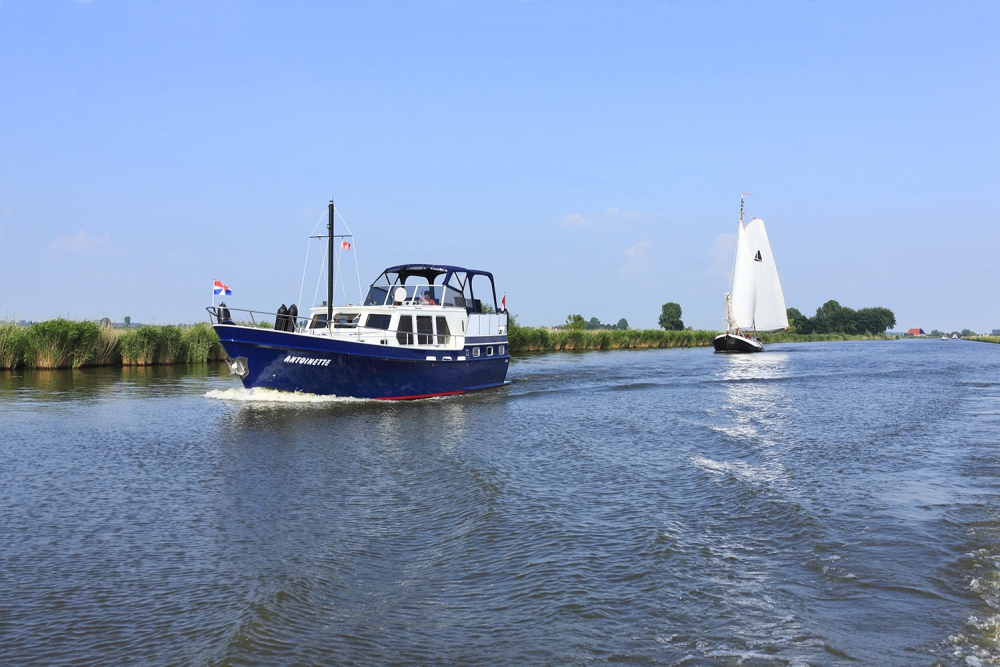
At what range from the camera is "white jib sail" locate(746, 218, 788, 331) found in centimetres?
6575

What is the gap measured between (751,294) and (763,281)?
3.41 metres

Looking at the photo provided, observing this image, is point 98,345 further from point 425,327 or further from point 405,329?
point 425,327

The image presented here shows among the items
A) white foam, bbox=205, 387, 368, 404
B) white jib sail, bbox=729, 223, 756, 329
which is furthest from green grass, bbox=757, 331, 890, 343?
white foam, bbox=205, 387, 368, 404

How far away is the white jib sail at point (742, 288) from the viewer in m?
63.6

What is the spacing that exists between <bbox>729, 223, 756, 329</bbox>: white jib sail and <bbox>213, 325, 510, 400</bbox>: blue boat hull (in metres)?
46.2

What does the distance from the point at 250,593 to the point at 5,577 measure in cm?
256

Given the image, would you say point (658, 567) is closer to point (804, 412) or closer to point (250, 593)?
point (250, 593)

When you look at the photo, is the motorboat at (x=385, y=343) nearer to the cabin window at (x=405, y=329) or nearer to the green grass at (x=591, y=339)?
the cabin window at (x=405, y=329)

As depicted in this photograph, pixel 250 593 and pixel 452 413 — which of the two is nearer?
pixel 250 593

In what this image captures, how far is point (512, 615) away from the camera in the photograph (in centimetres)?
586

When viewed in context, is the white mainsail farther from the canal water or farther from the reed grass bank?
the canal water

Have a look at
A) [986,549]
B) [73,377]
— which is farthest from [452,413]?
[73,377]

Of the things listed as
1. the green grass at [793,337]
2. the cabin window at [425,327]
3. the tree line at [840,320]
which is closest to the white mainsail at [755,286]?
the green grass at [793,337]

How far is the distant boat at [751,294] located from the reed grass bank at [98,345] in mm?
42229
